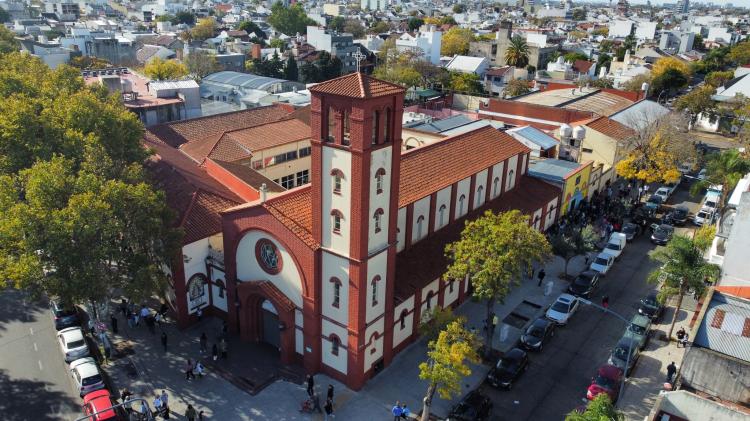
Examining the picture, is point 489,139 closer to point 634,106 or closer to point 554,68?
point 634,106

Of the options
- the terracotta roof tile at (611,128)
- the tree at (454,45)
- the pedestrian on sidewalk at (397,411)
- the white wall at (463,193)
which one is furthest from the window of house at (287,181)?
the tree at (454,45)

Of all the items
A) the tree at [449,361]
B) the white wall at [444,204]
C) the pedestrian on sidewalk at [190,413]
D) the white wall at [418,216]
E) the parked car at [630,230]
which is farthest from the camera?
the parked car at [630,230]

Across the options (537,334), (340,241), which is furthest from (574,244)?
(340,241)

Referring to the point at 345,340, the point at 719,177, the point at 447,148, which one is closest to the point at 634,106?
the point at 719,177

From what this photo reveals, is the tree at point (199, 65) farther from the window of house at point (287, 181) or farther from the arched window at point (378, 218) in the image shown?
the arched window at point (378, 218)

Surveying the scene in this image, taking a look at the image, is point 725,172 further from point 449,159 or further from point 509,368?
point 509,368
